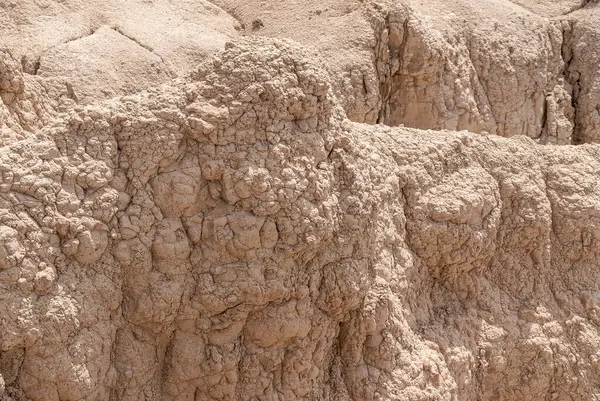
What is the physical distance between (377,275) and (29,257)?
1376 millimetres

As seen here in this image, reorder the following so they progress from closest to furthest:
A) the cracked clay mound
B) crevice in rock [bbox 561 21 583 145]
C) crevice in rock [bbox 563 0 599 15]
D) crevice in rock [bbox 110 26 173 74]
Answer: the cracked clay mound
crevice in rock [bbox 110 26 173 74]
crevice in rock [bbox 561 21 583 145]
crevice in rock [bbox 563 0 599 15]

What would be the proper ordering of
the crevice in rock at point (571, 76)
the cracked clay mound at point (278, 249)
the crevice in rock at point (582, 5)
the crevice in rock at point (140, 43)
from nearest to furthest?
the cracked clay mound at point (278, 249) < the crevice in rock at point (140, 43) < the crevice in rock at point (571, 76) < the crevice in rock at point (582, 5)

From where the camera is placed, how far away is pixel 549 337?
4559mm

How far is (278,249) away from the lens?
11.7 feet

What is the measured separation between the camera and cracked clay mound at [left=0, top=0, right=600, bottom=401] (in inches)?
130

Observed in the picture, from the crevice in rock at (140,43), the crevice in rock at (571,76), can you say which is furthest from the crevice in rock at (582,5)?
the crevice in rock at (140,43)

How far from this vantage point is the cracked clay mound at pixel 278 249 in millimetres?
3291

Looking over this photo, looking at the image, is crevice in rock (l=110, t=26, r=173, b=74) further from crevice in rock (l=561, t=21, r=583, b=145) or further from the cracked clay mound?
crevice in rock (l=561, t=21, r=583, b=145)

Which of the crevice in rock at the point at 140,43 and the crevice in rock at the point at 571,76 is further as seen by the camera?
the crevice in rock at the point at 571,76

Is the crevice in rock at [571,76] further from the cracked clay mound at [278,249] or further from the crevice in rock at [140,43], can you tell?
the crevice in rock at [140,43]

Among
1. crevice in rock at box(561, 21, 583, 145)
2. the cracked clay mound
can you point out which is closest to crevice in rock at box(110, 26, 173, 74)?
the cracked clay mound

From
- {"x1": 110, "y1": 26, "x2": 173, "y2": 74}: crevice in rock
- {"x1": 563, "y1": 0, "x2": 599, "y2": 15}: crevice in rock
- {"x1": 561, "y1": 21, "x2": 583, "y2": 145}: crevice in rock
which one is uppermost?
{"x1": 563, "y1": 0, "x2": 599, "y2": 15}: crevice in rock

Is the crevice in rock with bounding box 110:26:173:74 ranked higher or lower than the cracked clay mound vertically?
lower

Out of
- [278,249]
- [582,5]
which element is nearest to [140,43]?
[278,249]
